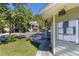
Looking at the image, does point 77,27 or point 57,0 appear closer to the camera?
point 57,0

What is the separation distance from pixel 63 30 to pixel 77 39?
1709 millimetres

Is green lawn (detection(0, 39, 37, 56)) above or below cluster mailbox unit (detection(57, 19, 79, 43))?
below

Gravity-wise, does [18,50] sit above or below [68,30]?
below

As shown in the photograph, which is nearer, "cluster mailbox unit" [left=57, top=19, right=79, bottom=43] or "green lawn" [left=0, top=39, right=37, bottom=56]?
"green lawn" [left=0, top=39, right=37, bottom=56]

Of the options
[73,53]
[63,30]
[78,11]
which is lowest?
[73,53]

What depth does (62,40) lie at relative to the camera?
1091cm

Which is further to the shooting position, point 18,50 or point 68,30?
point 68,30

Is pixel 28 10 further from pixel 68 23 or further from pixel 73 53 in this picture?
pixel 73 53

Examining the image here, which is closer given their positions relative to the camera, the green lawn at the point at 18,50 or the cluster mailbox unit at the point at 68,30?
the green lawn at the point at 18,50

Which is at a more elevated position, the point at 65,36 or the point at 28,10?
the point at 28,10

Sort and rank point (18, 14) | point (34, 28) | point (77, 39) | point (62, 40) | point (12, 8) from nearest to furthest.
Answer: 1. point (77, 39)
2. point (62, 40)
3. point (12, 8)
4. point (18, 14)
5. point (34, 28)

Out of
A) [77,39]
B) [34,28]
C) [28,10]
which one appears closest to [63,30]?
[77,39]

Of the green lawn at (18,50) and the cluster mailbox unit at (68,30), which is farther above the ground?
the cluster mailbox unit at (68,30)

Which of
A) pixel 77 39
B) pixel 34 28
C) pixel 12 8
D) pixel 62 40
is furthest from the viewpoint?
pixel 34 28
